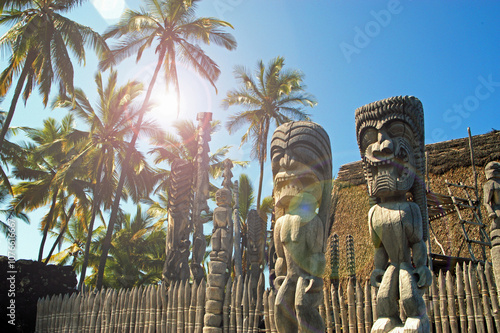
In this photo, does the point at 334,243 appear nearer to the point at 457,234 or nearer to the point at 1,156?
the point at 457,234

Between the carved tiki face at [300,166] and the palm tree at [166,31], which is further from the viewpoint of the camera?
the palm tree at [166,31]

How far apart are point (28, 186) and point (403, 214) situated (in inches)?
878

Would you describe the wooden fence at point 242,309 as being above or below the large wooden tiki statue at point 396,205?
below

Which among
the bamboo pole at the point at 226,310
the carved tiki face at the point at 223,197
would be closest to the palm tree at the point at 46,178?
the carved tiki face at the point at 223,197

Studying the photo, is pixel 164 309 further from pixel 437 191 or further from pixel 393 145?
pixel 437 191

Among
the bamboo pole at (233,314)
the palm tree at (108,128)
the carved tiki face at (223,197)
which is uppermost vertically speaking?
the palm tree at (108,128)

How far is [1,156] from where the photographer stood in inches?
757

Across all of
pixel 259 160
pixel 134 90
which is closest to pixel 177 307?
pixel 259 160

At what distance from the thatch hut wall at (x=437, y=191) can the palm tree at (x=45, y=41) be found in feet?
37.0

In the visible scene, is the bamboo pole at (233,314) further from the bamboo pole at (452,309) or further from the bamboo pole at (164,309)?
the bamboo pole at (452,309)

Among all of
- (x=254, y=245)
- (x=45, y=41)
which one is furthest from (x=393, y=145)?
(x=45, y=41)

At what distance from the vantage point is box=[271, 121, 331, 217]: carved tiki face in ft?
15.0

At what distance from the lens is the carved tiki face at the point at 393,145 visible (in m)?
4.55

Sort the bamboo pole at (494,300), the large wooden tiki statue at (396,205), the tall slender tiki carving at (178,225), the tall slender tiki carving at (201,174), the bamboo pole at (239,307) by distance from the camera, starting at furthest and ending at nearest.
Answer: the tall slender tiki carving at (201,174)
the tall slender tiki carving at (178,225)
the bamboo pole at (239,307)
the bamboo pole at (494,300)
the large wooden tiki statue at (396,205)
